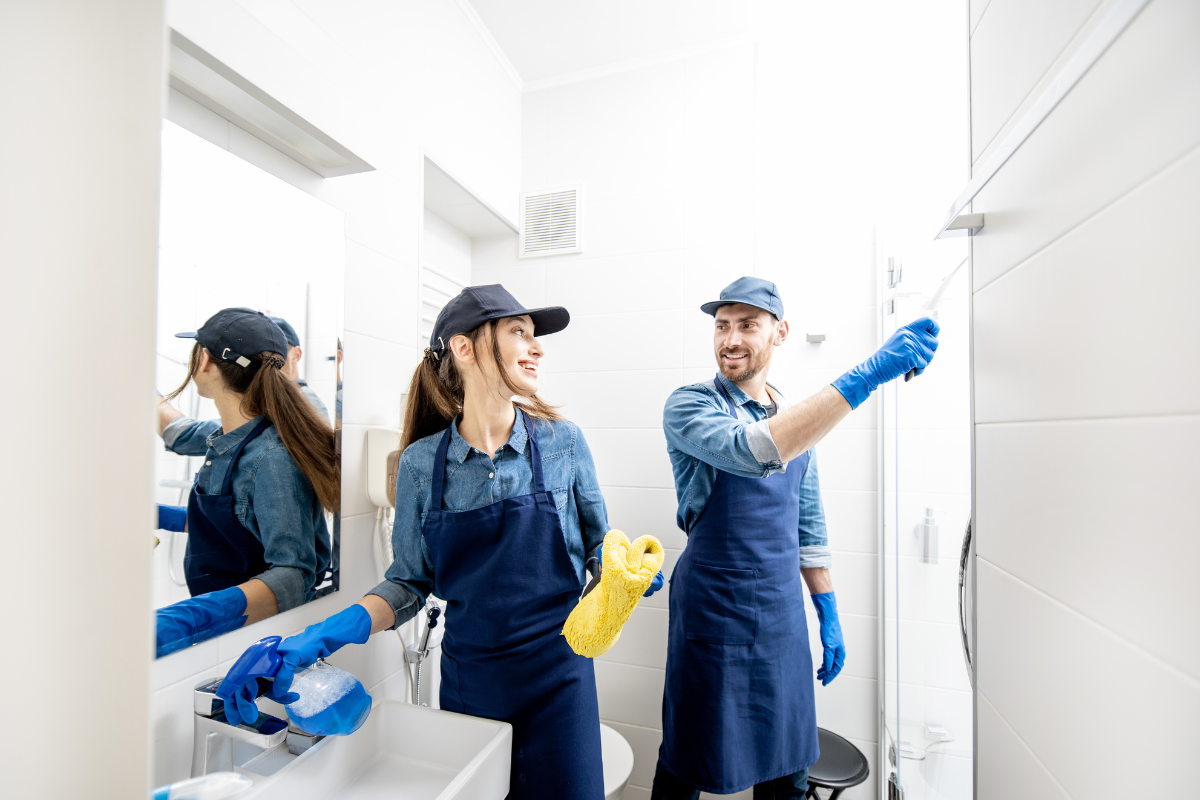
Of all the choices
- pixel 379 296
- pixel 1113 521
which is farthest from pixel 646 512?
pixel 1113 521

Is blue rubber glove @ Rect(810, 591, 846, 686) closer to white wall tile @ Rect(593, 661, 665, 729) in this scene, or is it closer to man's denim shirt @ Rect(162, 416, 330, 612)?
white wall tile @ Rect(593, 661, 665, 729)

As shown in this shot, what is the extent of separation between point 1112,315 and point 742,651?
42.7 inches

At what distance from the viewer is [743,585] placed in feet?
4.27

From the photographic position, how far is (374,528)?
1243 millimetres

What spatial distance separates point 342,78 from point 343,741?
133 centimetres

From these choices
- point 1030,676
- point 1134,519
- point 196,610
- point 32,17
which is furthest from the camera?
point 196,610

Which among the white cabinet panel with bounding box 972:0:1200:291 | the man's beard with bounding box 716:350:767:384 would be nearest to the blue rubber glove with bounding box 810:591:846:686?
the man's beard with bounding box 716:350:767:384

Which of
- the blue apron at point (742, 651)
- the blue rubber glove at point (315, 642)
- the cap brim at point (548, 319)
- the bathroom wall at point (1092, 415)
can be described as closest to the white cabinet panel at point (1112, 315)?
the bathroom wall at point (1092, 415)

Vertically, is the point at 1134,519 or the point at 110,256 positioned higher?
the point at 110,256

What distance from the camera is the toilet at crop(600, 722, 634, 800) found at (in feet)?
4.42

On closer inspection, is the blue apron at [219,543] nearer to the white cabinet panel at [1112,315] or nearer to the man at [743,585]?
the man at [743,585]

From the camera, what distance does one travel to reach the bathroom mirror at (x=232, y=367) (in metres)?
0.78

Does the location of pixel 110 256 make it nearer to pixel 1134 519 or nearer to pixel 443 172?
pixel 1134 519

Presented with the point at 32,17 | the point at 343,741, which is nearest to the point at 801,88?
the point at 32,17
